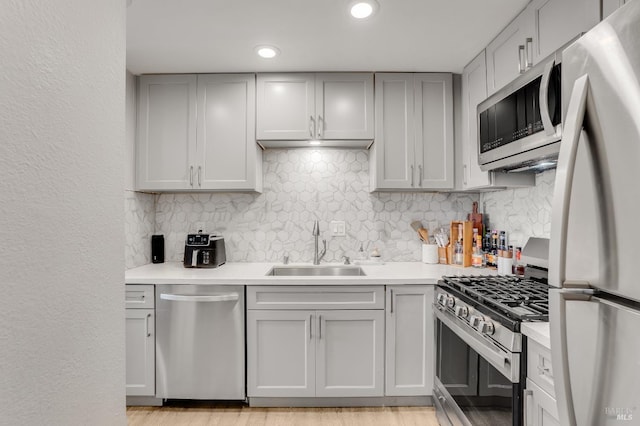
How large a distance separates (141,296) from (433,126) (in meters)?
2.39

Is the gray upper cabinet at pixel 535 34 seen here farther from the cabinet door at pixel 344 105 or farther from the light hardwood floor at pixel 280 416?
the light hardwood floor at pixel 280 416

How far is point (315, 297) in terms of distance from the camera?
7.45 ft

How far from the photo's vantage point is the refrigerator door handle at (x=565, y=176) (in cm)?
69

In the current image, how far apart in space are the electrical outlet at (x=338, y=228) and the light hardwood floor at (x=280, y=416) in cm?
128

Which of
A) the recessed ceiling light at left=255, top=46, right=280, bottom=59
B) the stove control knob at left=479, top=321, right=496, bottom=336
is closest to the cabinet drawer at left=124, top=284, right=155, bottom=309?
the recessed ceiling light at left=255, top=46, right=280, bottom=59

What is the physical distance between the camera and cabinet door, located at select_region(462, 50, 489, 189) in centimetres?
231

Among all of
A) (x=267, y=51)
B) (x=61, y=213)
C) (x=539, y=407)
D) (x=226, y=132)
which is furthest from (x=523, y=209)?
(x=61, y=213)

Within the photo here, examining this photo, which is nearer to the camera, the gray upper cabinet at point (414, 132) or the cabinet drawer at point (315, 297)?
the cabinet drawer at point (315, 297)

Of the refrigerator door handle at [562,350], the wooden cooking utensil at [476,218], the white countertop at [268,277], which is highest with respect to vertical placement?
the wooden cooking utensil at [476,218]

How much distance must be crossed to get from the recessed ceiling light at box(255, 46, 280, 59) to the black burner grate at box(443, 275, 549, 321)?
5.99 ft

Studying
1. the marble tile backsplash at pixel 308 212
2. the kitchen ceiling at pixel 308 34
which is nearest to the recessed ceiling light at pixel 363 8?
the kitchen ceiling at pixel 308 34

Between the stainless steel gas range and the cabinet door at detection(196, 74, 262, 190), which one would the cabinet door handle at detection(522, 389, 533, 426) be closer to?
the stainless steel gas range

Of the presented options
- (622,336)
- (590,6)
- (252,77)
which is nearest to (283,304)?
(252,77)

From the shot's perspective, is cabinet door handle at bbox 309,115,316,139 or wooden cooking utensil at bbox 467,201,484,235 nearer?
cabinet door handle at bbox 309,115,316,139
